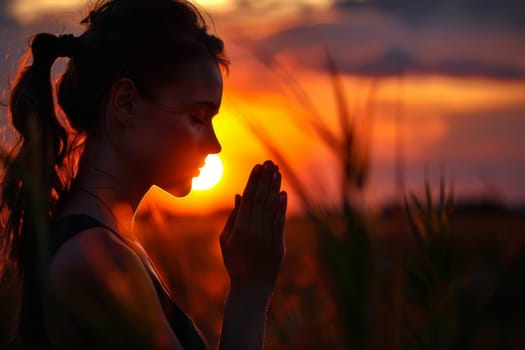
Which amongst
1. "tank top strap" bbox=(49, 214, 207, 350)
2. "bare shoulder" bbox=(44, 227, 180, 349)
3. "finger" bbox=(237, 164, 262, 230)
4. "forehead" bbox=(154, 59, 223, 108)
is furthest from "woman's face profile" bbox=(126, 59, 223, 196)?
"bare shoulder" bbox=(44, 227, 180, 349)

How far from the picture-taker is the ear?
155cm

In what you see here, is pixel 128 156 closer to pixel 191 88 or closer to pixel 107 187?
pixel 107 187

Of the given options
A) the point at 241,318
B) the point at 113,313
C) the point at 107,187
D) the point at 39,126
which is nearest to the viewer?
the point at 113,313

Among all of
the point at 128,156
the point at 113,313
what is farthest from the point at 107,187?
the point at 113,313

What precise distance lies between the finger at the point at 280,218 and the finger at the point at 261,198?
0.03m

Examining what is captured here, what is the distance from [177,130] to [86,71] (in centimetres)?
31

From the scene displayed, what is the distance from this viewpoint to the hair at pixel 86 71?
1605 mm

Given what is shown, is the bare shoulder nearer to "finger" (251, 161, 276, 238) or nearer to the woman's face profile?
"finger" (251, 161, 276, 238)

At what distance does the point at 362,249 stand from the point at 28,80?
135 centimetres

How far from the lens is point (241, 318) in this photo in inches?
53.6

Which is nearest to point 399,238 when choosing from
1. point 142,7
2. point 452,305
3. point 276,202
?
point 452,305

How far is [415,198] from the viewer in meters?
0.88

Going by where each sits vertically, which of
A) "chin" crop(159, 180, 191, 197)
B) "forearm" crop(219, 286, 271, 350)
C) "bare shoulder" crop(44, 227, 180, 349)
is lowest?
"forearm" crop(219, 286, 271, 350)

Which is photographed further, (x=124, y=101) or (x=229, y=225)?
(x=124, y=101)
